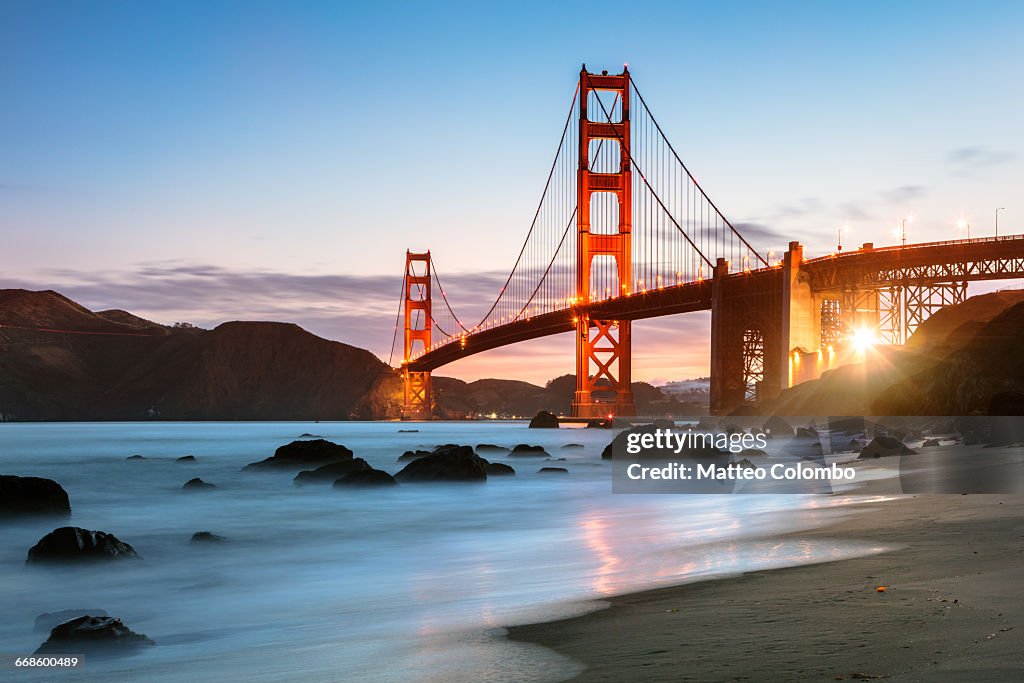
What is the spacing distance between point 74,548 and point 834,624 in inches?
274

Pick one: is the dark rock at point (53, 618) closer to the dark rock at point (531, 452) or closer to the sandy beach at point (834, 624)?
the sandy beach at point (834, 624)

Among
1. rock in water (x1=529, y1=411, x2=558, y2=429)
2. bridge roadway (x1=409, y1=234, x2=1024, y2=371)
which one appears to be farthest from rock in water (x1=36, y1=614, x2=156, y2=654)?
rock in water (x1=529, y1=411, x2=558, y2=429)

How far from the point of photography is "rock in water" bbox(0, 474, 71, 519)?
456 inches

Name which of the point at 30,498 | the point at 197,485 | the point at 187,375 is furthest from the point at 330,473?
the point at 187,375

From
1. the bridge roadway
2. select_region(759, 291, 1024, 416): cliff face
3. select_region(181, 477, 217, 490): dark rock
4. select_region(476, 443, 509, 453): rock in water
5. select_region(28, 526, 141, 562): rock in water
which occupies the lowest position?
select_region(476, 443, 509, 453): rock in water

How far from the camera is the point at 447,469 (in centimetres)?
1791

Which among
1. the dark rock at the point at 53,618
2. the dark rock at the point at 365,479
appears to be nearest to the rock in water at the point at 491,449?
the dark rock at the point at 365,479

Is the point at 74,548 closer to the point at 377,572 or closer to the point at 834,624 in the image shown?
the point at 377,572

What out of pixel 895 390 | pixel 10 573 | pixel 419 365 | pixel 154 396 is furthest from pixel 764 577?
pixel 154 396

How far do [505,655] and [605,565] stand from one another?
3519 millimetres

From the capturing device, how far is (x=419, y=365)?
8956 cm

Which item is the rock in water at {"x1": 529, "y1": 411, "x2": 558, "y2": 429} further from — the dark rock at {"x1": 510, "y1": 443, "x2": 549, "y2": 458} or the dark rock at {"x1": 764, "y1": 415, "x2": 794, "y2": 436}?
the dark rock at {"x1": 510, "y1": 443, "x2": 549, "y2": 458}

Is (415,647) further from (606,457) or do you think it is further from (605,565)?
(606,457)

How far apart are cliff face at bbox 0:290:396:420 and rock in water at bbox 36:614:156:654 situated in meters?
124
